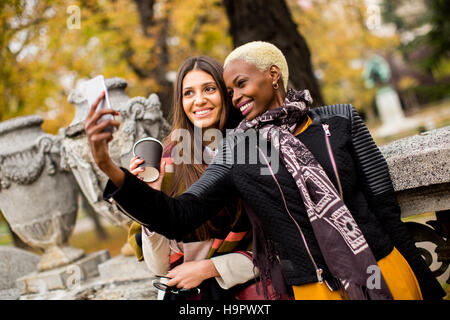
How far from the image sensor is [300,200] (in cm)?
192

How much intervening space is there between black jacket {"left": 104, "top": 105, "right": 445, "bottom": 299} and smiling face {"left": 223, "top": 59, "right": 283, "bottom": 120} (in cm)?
19

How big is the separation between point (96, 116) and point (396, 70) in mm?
33484

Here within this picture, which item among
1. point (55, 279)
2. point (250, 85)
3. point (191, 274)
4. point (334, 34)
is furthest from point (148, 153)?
point (334, 34)

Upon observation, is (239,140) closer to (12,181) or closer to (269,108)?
(269,108)

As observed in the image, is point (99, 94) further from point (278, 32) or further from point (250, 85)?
point (278, 32)

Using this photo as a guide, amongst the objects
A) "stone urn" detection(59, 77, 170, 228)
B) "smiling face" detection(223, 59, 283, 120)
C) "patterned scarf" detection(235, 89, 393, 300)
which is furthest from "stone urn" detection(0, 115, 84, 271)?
"patterned scarf" detection(235, 89, 393, 300)

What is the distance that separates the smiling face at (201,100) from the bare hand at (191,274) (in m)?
0.80

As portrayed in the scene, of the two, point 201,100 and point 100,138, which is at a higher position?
point 201,100

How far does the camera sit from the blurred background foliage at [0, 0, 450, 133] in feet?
25.2

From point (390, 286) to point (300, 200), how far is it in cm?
57

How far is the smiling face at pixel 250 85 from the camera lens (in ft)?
6.70

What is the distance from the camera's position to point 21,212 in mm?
4117

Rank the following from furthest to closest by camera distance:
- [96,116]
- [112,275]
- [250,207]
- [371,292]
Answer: [112,275] < [250,207] < [371,292] < [96,116]

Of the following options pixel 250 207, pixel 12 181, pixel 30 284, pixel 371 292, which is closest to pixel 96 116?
pixel 250 207
